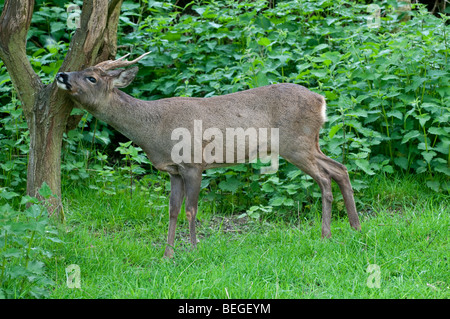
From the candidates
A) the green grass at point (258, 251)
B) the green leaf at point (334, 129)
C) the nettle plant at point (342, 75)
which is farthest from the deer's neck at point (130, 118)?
the green leaf at point (334, 129)

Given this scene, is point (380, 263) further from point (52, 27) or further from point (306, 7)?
point (52, 27)

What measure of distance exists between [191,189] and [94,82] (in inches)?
52.6

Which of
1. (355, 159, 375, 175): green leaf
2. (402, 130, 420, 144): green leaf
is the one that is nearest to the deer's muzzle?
(355, 159, 375, 175): green leaf

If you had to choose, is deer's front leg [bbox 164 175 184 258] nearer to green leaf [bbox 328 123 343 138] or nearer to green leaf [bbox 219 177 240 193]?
green leaf [bbox 219 177 240 193]

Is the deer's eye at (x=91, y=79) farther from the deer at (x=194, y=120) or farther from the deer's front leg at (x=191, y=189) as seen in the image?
the deer's front leg at (x=191, y=189)

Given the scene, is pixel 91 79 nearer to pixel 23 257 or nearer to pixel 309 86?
pixel 23 257

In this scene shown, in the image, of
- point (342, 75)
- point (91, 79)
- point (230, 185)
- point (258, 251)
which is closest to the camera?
point (258, 251)

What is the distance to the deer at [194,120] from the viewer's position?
5.99 metres

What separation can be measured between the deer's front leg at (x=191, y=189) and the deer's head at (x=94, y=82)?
102cm

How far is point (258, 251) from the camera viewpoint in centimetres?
568

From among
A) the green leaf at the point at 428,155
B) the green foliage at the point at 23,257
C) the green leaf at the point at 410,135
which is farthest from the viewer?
the green leaf at the point at 410,135

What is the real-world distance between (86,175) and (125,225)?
100 cm

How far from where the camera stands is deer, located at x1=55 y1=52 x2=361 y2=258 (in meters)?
5.99

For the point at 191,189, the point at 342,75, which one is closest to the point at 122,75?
the point at 191,189
